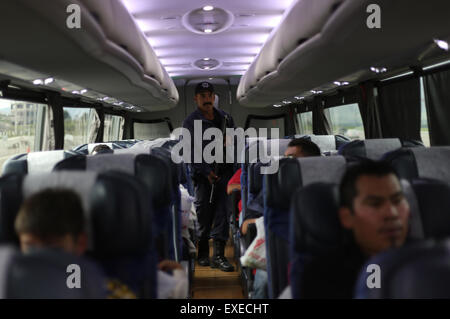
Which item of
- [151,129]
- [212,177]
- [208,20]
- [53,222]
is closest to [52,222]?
[53,222]

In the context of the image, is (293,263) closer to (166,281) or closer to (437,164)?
(166,281)

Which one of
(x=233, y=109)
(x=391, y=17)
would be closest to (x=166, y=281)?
(x=391, y=17)

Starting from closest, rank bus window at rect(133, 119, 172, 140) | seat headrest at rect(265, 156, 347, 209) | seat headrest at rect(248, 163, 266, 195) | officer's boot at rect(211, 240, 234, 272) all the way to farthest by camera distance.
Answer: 1. seat headrest at rect(265, 156, 347, 209)
2. seat headrest at rect(248, 163, 266, 195)
3. officer's boot at rect(211, 240, 234, 272)
4. bus window at rect(133, 119, 172, 140)

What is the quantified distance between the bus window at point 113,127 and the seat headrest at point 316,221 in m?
10.0

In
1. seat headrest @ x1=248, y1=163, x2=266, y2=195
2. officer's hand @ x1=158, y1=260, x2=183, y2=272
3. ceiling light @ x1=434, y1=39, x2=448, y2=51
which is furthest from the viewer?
ceiling light @ x1=434, y1=39, x2=448, y2=51

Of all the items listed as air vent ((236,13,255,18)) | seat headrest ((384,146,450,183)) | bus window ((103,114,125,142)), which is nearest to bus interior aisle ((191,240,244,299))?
seat headrest ((384,146,450,183))

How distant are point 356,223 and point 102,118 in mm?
8722

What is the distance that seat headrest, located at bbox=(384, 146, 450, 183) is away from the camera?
1971mm

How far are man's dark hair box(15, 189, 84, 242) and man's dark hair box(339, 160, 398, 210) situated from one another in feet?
3.07

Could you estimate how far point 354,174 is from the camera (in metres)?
1.23

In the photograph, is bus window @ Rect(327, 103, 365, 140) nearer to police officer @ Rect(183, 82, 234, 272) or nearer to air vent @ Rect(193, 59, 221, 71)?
air vent @ Rect(193, 59, 221, 71)

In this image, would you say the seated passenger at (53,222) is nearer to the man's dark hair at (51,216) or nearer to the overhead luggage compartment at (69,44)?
the man's dark hair at (51,216)

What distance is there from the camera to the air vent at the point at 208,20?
489 centimetres

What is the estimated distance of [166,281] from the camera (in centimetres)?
146
